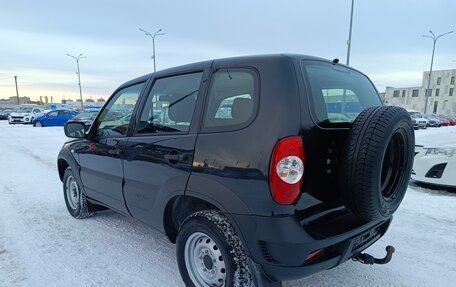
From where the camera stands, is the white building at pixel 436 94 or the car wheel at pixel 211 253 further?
the white building at pixel 436 94

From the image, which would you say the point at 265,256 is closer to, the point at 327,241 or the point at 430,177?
the point at 327,241

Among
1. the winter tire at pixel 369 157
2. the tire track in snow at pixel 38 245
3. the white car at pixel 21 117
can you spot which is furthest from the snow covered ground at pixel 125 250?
the white car at pixel 21 117

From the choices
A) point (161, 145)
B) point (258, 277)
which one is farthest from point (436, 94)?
point (258, 277)

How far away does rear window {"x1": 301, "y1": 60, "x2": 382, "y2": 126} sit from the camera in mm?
2074

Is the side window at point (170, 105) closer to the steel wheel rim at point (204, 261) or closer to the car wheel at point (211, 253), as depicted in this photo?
the car wheel at point (211, 253)

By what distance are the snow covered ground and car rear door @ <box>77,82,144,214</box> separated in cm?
47

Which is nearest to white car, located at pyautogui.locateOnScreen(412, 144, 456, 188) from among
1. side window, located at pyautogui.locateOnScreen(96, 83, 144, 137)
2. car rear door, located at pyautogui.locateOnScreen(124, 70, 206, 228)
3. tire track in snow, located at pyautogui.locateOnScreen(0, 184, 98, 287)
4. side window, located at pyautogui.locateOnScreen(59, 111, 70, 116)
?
car rear door, located at pyautogui.locateOnScreen(124, 70, 206, 228)

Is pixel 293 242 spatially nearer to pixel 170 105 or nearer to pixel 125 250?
pixel 170 105

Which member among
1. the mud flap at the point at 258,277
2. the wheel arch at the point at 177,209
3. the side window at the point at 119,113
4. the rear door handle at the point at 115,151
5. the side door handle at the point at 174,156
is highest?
the side window at the point at 119,113

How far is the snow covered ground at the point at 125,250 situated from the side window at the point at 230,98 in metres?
1.49

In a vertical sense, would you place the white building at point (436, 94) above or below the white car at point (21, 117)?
above

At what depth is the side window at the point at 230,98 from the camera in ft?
6.74

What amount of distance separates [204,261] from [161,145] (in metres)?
0.98

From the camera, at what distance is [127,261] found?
2.97m
